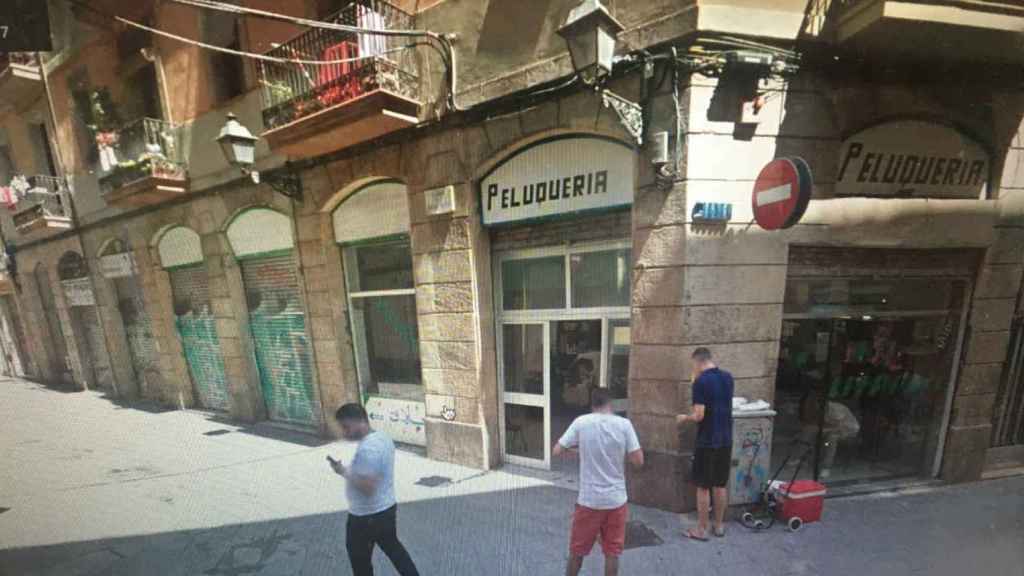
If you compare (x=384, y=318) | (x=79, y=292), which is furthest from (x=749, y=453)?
(x=79, y=292)

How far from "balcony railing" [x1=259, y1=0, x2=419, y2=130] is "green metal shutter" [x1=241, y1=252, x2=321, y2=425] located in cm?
290

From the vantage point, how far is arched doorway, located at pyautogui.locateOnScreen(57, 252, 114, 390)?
1170 centimetres

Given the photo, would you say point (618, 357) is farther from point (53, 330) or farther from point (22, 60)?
point (53, 330)

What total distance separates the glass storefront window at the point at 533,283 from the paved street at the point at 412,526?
7.83 ft

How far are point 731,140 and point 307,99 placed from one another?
5941mm

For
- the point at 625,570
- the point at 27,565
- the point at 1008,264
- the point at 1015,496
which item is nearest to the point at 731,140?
the point at 1008,264

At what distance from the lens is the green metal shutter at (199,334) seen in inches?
348

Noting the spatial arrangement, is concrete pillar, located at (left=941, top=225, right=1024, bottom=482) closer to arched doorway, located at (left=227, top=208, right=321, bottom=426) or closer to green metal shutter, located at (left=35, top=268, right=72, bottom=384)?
arched doorway, located at (left=227, top=208, right=321, bottom=426)

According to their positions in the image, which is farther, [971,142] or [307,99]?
[307,99]

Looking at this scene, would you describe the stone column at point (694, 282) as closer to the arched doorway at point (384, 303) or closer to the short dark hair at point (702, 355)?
the short dark hair at point (702, 355)

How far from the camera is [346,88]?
535cm

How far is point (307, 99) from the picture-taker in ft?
18.8

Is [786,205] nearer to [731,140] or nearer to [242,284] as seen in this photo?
[731,140]

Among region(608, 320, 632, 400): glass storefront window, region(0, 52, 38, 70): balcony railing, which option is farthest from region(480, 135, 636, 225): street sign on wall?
region(0, 52, 38, 70): balcony railing
